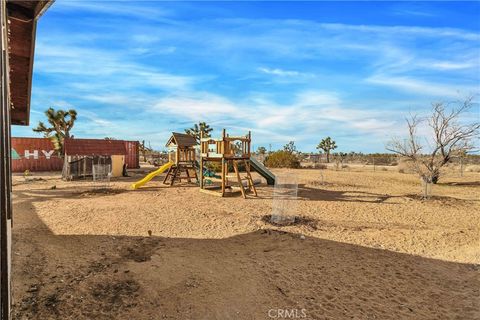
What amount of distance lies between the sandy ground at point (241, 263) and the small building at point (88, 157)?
10.1m

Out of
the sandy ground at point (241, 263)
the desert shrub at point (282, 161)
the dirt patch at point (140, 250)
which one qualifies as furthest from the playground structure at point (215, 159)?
the desert shrub at point (282, 161)

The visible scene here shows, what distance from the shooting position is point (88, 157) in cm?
2059

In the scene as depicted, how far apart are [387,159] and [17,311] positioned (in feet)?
160

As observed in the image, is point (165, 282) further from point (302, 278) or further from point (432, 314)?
point (432, 314)

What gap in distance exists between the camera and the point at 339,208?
36.0 ft

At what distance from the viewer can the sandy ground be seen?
Answer: 4.20 metres

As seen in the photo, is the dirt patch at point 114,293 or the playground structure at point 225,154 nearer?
the dirt patch at point 114,293

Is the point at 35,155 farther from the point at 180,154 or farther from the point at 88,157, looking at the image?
the point at 180,154

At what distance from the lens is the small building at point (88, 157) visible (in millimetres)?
19938

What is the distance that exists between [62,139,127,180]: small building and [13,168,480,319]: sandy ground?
10132 mm

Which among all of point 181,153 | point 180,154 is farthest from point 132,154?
point 180,154

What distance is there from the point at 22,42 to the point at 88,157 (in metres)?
16.8

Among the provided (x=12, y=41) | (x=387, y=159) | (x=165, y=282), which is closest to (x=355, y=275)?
(x=165, y=282)

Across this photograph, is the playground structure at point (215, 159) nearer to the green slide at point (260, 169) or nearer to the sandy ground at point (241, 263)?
the green slide at point (260, 169)
